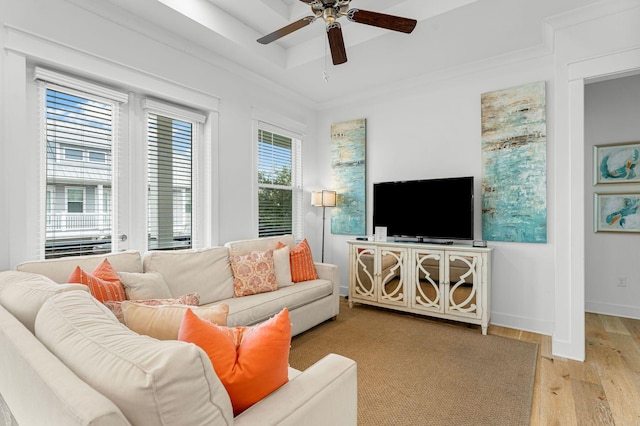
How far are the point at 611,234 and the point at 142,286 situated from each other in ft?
15.4

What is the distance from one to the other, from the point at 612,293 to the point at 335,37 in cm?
405

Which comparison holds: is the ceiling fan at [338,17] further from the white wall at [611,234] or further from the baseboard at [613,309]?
the baseboard at [613,309]

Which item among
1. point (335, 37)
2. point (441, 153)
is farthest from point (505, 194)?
point (335, 37)

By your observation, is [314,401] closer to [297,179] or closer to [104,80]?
[104,80]

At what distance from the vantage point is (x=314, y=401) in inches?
41.8

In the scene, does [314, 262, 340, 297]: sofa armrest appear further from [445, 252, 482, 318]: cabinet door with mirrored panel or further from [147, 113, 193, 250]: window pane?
[147, 113, 193, 250]: window pane

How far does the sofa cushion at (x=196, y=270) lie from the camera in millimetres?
2605

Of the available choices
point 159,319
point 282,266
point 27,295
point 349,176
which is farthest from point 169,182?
point 349,176

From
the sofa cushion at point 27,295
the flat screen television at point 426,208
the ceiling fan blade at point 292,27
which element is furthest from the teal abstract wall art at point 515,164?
the sofa cushion at point 27,295

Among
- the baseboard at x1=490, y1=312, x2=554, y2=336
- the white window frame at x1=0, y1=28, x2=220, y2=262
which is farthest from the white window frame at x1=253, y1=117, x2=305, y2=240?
the baseboard at x1=490, y1=312, x2=554, y2=336

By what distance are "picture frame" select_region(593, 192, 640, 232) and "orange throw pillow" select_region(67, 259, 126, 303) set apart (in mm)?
4722

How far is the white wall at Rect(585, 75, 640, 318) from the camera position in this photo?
3.59 m

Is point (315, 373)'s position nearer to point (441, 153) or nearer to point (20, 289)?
point (20, 289)

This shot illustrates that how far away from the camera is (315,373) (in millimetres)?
1181
